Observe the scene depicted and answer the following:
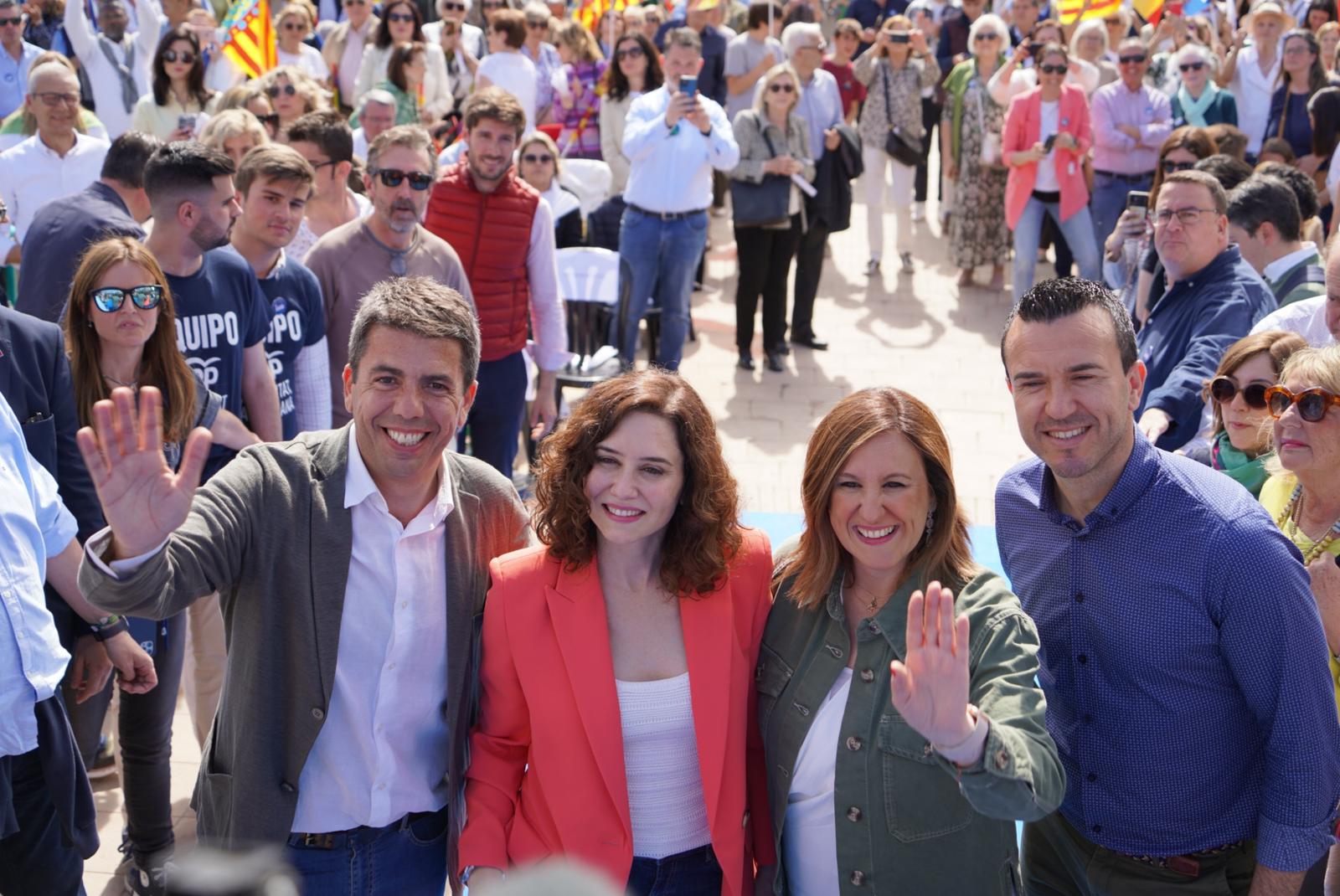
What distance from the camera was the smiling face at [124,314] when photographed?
3.98 metres

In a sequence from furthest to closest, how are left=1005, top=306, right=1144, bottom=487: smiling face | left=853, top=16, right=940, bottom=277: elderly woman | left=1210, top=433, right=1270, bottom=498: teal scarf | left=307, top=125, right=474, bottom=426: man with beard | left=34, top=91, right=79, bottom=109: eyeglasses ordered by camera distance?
left=853, top=16, right=940, bottom=277: elderly woman, left=34, top=91, right=79, bottom=109: eyeglasses, left=307, top=125, right=474, bottom=426: man with beard, left=1210, top=433, right=1270, bottom=498: teal scarf, left=1005, top=306, right=1144, bottom=487: smiling face

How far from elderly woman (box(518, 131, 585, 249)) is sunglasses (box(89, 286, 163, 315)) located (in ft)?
13.8

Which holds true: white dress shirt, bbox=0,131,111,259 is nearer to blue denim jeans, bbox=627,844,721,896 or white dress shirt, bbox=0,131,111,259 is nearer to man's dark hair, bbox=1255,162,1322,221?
blue denim jeans, bbox=627,844,721,896

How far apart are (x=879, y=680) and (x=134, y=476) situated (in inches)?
57.7

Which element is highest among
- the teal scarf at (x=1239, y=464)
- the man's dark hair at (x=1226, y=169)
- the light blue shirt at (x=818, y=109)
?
the light blue shirt at (x=818, y=109)

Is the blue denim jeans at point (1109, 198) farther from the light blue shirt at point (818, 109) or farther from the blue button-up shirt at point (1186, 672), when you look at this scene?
the blue button-up shirt at point (1186, 672)

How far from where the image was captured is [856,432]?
280 cm

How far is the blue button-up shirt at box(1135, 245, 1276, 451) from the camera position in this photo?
4.87 m

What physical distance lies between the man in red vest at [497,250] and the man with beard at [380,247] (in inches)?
25.7

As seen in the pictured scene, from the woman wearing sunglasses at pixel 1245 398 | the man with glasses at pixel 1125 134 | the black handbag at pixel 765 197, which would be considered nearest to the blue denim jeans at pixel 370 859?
the woman wearing sunglasses at pixel 1245 398

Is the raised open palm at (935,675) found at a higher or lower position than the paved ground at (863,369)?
higher

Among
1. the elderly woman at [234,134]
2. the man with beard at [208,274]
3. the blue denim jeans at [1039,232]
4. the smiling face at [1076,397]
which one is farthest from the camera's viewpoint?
the blue denim jeans at [1039,232]

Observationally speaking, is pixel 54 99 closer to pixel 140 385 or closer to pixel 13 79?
pixel 13 79

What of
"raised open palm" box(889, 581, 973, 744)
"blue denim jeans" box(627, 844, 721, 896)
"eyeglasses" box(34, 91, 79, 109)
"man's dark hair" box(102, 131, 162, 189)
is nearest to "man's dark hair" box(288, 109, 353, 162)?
"man's dark hair" box(102, 131, 162, 189)
